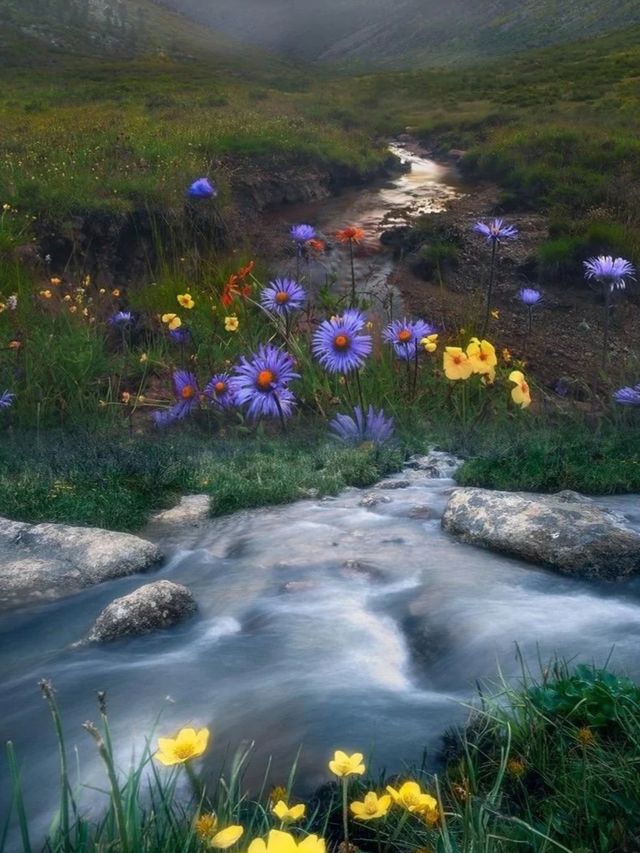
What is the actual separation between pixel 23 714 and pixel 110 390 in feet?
12.6

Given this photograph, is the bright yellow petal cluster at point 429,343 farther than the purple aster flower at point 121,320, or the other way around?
the purple aster flower at point 121,320

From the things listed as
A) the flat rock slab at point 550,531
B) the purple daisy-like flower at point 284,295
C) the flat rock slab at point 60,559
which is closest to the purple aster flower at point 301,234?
the purple daisy-like flower at point 284,295

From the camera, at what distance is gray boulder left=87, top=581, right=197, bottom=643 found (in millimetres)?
3307

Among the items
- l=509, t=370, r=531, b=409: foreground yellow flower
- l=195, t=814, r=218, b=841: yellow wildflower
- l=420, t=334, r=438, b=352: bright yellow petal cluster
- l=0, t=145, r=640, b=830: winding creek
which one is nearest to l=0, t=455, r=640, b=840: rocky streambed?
l=0, t=145, r=640, b=830: winding creek

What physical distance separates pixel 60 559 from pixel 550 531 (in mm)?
2012

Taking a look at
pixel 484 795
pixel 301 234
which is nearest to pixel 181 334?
pixel 301 234

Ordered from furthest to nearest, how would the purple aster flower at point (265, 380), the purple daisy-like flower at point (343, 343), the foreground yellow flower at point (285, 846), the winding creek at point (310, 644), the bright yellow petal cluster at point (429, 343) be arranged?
the bright yellow petal cluster at point (429, 343), the purple daisy-like flower at point (343, 343), the purple aster flower at point (265, 380), the winding creek at point (310, 644), the foreground yellow flower at point (285, 846)

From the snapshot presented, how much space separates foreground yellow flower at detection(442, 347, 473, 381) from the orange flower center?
39.0 inches

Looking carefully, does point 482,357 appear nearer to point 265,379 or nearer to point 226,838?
point 265,379

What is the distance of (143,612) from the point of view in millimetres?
3354

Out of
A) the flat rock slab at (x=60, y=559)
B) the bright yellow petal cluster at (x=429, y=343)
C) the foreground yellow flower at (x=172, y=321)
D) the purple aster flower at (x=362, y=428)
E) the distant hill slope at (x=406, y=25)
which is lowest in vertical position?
the purple aster flower at (x=362, y=428)

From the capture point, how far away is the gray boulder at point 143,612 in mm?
3307

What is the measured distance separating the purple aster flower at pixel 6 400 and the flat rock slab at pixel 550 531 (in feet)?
9.86

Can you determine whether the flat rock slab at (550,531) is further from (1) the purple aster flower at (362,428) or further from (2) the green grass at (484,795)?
(1) the purple aster flower at (362,428)
